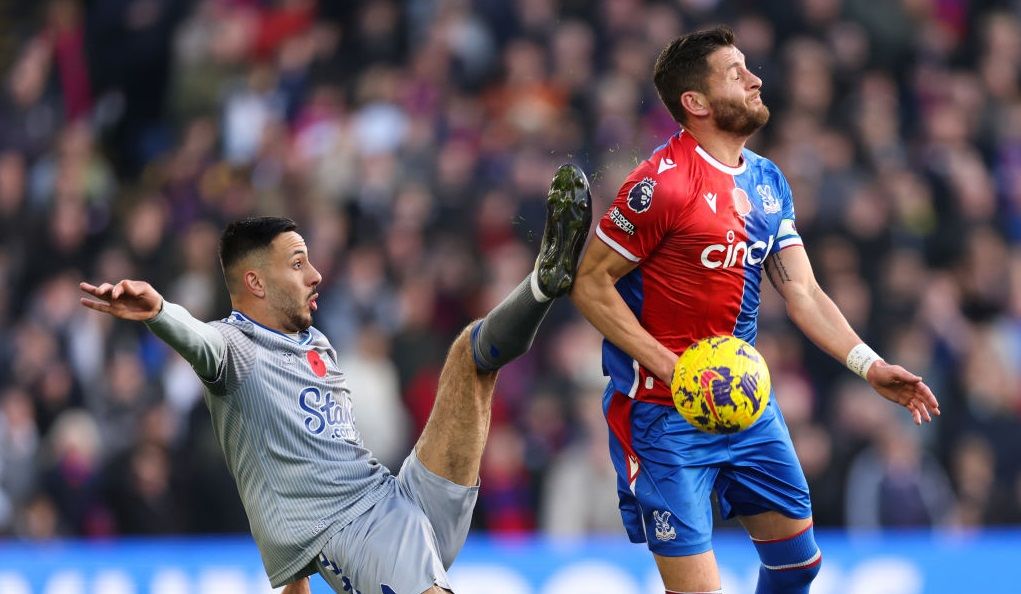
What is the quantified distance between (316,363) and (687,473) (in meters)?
1.67

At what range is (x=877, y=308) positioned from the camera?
12.5 m

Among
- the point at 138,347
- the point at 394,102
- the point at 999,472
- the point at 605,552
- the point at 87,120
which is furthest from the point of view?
the point at 87,120

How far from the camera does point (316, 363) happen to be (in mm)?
7203

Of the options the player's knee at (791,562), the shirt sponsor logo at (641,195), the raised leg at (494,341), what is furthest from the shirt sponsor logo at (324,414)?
the player's knee at (791,562)

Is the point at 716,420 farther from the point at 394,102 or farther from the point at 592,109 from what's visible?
the point at 394,102

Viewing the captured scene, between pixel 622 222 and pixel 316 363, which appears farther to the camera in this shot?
pixel 316 363

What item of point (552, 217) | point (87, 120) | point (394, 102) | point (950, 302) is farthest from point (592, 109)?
point (552, 217)

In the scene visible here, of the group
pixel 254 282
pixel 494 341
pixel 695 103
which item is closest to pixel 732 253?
pixel 695 103

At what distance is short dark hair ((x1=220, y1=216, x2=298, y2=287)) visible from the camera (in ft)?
23.3

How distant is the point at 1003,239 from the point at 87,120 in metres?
8.20

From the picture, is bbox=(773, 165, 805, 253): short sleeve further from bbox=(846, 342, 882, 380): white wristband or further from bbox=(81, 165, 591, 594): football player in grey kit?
bbox=(81, 165, 591, 594): football player in grey kit

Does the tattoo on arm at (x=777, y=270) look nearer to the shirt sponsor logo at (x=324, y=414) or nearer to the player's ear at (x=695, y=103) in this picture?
the player's ear at (x=695, y=103)

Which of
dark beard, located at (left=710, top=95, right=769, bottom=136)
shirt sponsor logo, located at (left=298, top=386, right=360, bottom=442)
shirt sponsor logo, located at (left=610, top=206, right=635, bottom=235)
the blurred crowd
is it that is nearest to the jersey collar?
dark beard, located at (left=710, top=95, right=769, bottom=136)

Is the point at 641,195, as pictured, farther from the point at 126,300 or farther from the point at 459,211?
the point at 459,211
